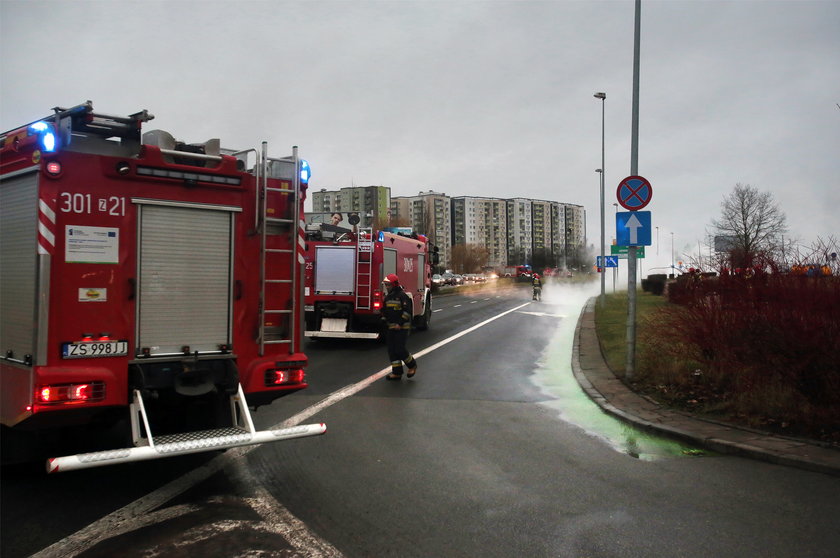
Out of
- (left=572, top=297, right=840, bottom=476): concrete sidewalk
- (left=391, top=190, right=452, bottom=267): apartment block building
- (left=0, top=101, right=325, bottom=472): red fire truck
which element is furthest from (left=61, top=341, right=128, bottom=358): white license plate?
(left=391, top=190, right=452, bottom=267): apartment block building

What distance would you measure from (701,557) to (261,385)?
12.3 ft

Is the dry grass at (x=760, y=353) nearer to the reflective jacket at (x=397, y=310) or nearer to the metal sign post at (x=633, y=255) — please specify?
the metal sign post at (x=633, y=255)

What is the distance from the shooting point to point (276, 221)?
5.67 m

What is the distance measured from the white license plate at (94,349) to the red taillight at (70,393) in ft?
0.73

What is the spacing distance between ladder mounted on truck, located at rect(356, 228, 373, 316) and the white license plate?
32.5 ft

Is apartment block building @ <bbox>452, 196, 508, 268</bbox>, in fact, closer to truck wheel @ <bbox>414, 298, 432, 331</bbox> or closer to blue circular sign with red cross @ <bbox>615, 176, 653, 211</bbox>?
truck wheel @ <bbox>414, 298, 432, 331</bbox>

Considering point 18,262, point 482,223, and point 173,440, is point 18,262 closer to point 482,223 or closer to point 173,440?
point 173,440

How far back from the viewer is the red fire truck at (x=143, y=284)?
15.0 ft

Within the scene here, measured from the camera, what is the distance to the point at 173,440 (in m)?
4.68

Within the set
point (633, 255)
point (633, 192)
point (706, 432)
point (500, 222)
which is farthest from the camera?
point (500, 222)

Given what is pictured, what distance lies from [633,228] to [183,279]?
7.62 meters

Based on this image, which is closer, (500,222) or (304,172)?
(304,172)

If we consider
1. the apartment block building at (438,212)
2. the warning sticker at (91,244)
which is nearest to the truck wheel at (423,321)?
the warning sticker at (91,244)

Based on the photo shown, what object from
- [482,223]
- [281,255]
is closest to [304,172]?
[281,255]
